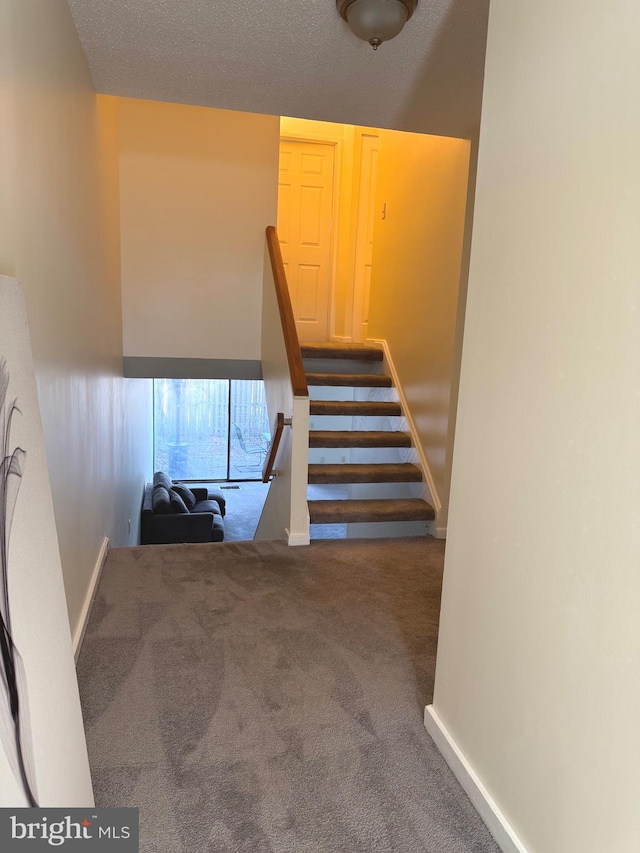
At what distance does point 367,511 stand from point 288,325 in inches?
51.6

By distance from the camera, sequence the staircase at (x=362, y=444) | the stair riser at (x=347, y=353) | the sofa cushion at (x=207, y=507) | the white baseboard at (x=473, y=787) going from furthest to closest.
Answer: the sofa cushion at (x=207, y=507) < the stair riser at (x=347, y=353) < the staircase at (x=362, y=444) < the white baseboard at (x=473, y=787)

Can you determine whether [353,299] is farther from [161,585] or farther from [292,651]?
[292,651]

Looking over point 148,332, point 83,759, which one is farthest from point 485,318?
point 148,332

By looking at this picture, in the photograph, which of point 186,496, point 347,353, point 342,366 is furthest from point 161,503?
point 347,353

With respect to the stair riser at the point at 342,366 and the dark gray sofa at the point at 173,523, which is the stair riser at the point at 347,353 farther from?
the dark gray sofa at the point at 173,523

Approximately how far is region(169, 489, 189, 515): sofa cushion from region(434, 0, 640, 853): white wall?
18.0 feet

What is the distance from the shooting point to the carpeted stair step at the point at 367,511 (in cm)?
370

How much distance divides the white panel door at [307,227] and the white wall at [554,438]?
4.52m

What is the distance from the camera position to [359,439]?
4.16 m

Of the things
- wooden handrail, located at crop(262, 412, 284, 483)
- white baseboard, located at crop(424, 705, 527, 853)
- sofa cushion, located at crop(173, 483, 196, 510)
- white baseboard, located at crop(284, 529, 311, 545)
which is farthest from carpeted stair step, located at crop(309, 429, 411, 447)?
sofa cushion, located at crop(173, 483, 196, 510)

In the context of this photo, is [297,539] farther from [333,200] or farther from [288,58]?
[333,200]

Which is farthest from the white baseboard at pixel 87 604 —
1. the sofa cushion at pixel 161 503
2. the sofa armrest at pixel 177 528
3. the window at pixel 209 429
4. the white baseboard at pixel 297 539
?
the window at pixel 209 429

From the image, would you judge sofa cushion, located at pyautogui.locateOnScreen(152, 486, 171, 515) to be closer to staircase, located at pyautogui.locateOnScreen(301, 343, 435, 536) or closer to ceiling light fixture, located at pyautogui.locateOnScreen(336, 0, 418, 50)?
staircase, located at pyautogui.locateOnScreen(301, 343, 435, 536)

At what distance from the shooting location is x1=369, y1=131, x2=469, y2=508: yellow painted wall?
11.8 feet
